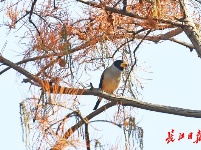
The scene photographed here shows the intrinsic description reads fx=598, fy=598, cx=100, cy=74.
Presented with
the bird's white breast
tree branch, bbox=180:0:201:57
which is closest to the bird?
the bird's white breast

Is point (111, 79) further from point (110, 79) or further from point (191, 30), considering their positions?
point (191, 30)

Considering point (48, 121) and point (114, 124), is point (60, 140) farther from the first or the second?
point (114, 124)

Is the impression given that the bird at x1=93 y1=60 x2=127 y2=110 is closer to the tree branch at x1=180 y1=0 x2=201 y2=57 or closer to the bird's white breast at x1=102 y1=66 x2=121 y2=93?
the bird's white breast at x1=102 y1=66 x2=121 y2=93

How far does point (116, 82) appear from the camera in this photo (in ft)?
11.3

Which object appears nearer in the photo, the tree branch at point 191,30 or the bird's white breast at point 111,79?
the tree branch at point 191,30

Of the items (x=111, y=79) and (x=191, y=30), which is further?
(x=111, y=79)

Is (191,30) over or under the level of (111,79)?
over

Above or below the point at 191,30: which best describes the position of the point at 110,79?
below

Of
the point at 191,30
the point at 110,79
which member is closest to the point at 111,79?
the point at 110,79

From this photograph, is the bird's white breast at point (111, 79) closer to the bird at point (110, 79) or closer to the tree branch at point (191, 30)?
the bird at point (110, 79)

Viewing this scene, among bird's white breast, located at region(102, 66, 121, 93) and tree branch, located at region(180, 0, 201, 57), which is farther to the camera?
bird's white breast, located at region(102, 66, 121, 93)

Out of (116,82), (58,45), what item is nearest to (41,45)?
(58,45)

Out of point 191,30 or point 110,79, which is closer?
point 191,30

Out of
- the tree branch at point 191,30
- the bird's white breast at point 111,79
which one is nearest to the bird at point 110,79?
the bird's white breast at point 111,79
